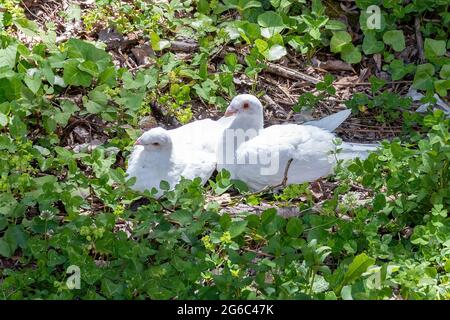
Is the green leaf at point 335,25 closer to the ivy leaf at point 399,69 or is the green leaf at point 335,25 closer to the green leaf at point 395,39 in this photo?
the green leaf at point 395,39

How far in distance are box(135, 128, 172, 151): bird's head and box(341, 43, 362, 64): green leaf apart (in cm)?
144

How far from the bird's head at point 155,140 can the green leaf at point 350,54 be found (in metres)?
1.44

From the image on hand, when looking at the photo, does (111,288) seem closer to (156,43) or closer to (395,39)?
(156,43)

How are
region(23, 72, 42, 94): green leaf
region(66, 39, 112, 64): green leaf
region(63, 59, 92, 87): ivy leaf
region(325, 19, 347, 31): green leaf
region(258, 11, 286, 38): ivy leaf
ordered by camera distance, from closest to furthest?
region(23, 72, 42, 94): green leaf < region(63, 59, 92, 87): ivy leaf < region(66, 39, 112, 64): green leaf < region(258, 11, 286, 38): ivy leaf < region(325, 19, 347, 31): green leaf

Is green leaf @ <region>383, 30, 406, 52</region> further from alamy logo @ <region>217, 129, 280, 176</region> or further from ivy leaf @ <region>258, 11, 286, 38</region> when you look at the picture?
alamy logo @ <region>217, 129, 280, 176</region>

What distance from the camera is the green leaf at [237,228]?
4.22 meters

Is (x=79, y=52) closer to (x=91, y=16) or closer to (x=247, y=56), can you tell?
(x=91, y=16)

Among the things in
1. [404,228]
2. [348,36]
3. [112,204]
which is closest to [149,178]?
[112,204]

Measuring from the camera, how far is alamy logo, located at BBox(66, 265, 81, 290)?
3968 mm

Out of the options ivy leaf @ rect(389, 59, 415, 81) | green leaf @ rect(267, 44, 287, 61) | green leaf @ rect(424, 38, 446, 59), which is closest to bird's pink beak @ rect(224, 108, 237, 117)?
green leaf @ rect(267, 44, 287, 61)

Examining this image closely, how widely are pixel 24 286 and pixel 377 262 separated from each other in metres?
1.51

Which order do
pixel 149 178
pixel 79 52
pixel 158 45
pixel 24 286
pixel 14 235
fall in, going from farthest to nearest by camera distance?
pixel 158 45
pixel 79 52
pixel 149 178
pixel 14 235
pixel 24 286

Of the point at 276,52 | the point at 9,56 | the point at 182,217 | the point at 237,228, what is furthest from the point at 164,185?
the point at 276,52

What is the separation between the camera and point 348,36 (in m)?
5.68
